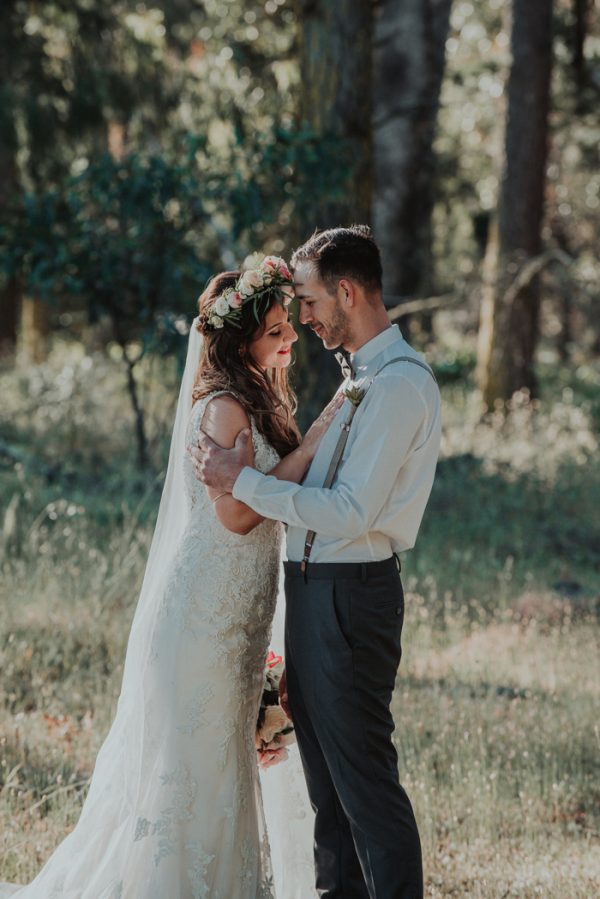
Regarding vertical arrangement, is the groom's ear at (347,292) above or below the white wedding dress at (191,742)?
above

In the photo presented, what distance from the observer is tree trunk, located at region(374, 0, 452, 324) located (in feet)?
39.5

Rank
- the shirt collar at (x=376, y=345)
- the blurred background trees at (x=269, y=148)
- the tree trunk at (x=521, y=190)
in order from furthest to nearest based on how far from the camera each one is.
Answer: the tree trunk at (x=521, y=190), the blurred background trees at (x=269, y=148), the shirt collar at (x=376, y=345)

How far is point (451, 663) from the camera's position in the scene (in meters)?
6.52

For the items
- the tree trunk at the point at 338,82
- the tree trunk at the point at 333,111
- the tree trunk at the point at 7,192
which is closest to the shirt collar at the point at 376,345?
the tree trunk at the point at 333,111

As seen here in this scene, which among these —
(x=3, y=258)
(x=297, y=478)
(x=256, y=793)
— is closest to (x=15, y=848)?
(x=256, y=793)

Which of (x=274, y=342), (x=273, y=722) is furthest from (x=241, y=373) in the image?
(x=273, y=722)

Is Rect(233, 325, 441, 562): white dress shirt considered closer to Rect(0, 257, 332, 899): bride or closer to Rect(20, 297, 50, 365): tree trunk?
Rect(0, 257, 332, 899): bride

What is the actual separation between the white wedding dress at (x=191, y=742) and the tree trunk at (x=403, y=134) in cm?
855

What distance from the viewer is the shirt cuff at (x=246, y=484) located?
134 inches

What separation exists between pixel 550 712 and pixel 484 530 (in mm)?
4472

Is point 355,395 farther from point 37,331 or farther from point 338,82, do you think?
point 37,331

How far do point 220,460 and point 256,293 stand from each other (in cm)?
56

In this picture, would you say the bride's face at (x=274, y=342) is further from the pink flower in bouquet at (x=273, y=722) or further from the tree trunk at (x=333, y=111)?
the tree trunk at (x=333, y=111)

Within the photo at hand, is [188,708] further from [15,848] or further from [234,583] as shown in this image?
[15,848]
